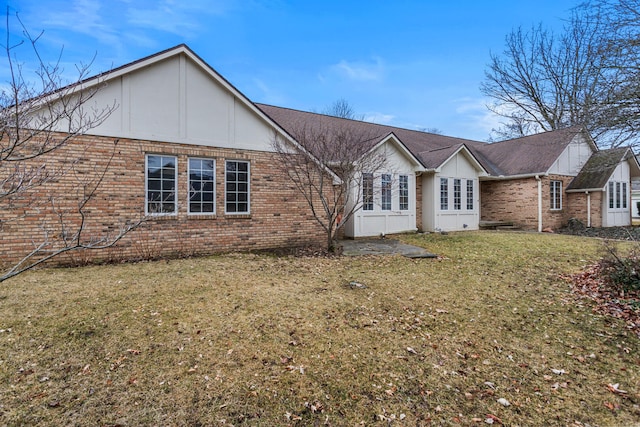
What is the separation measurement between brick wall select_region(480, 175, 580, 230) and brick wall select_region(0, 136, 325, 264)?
1320 centimetres

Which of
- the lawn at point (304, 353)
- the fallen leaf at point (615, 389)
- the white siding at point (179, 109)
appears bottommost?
the fallen leaf at point (615, 389)

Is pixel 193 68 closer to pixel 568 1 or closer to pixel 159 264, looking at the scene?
pixel 159 264

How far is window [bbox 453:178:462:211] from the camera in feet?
54.7

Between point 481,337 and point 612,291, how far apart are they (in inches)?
142

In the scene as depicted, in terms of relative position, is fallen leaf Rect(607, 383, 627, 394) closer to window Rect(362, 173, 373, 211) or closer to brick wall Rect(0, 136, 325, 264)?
brick wall Rect(0, 136, 325, 264)

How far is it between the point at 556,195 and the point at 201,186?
19.1 m

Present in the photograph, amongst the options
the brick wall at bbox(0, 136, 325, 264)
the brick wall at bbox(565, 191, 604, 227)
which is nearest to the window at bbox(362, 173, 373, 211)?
the brick wall at bbox(0, 136, 325, 264)

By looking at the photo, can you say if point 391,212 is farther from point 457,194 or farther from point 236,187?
point 236,187

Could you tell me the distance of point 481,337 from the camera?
442 cm

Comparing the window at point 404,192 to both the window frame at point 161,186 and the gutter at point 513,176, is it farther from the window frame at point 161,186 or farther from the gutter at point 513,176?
the window frame at point 161,186

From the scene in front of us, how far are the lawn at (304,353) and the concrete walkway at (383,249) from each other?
9.40 ft

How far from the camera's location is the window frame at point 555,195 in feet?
58.5

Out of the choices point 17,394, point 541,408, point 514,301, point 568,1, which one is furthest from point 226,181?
point 568,1

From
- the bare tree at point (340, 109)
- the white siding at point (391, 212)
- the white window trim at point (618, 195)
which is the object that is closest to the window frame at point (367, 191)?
the white siding at point (391, 212)
